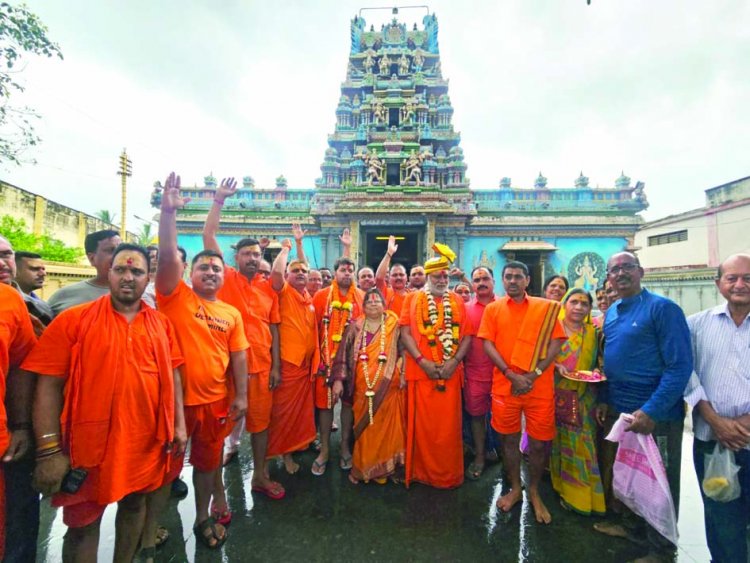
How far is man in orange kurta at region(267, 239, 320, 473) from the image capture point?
334 centimetres

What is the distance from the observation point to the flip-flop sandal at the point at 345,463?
341 cm

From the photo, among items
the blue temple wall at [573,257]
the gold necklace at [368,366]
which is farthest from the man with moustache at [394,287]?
the blue temple wall at [573,257]

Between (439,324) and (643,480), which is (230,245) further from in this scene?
(643,480)

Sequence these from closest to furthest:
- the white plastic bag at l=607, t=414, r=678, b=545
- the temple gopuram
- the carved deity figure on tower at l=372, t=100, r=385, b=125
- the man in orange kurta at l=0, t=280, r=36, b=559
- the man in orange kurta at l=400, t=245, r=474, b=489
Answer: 1. the man in orange kurta at l=0, t=280, r=36, b=559
2. the white plastic bag at l=607, t=414, r=678, b=545
3. the man in orange kurta at l=400, t=245, r=474, b=489
4. the temple gopuram
5. the carved deity figure on tower at l=372, t=100, r=385, b=125

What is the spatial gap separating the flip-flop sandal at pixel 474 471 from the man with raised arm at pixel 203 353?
7.55ft

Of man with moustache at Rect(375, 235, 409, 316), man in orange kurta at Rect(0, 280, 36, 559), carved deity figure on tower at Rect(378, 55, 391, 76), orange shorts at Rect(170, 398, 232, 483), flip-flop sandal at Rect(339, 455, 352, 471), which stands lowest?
flip-flop sandal at Rect(339, 455, 352, 471)

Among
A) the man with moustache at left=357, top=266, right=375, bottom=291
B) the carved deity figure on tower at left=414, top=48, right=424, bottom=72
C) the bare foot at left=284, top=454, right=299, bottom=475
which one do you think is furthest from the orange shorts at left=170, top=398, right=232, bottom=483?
the carved deity figure on tower at left=414, top=48, right=424, bottom=72

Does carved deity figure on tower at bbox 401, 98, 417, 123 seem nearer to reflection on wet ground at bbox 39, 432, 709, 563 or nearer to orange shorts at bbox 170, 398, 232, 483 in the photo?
reflection on wet ground at bbox 39, 432, 709, 563

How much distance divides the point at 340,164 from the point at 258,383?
533 inches

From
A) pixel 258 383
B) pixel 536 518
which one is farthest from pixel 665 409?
pixel 258 383

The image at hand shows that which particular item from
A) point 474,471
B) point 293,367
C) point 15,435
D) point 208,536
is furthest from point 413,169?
point 15,435

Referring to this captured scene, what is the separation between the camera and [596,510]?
8.94 ft

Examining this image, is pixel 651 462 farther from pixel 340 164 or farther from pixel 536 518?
pixel 340 164

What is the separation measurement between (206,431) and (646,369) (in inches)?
127
